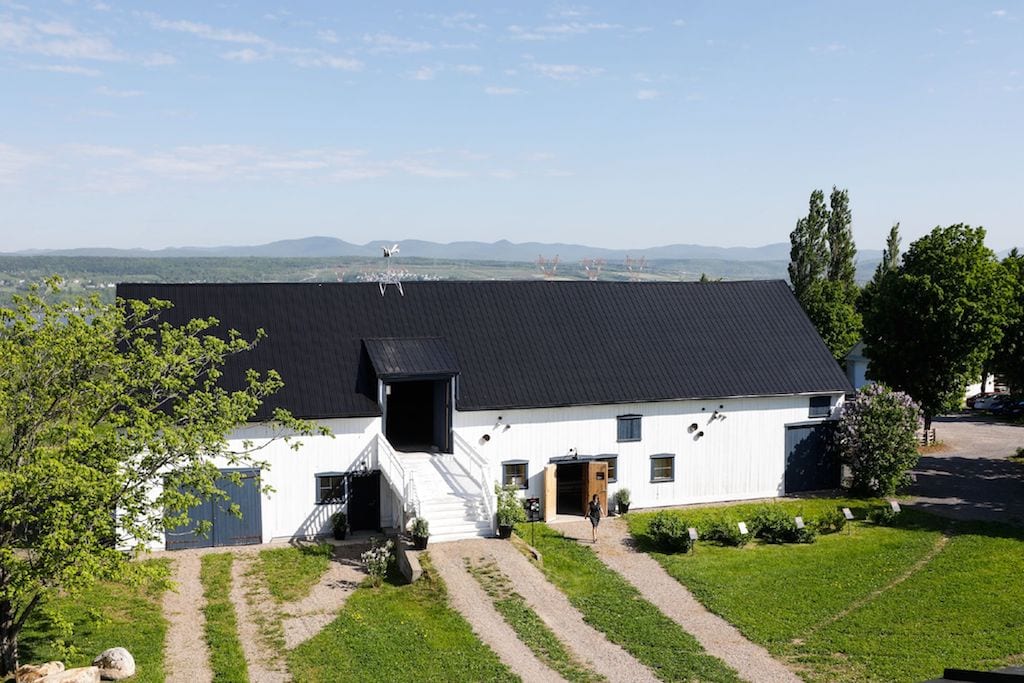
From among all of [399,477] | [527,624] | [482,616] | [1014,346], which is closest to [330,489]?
[399,477]

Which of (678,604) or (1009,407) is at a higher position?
(1009,407)

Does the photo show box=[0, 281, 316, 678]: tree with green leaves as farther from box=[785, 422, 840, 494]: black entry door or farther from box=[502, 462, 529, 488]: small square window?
box=[785, 422, 840, 494]: black entry door

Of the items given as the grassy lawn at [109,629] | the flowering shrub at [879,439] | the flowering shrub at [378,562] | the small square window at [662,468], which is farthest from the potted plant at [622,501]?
the grassy lawn at [109,629]

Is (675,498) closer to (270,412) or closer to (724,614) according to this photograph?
(724,614)

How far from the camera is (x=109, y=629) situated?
22516mm

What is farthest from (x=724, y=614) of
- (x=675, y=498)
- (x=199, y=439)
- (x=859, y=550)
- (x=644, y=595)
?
(x=199, y=439)

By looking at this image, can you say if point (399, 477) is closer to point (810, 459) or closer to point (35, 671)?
point (35, 671)

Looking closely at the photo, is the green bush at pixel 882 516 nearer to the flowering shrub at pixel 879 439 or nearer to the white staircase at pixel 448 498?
the flowering shrub at pixel 879 439

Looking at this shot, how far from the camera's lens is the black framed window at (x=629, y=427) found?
109 feet

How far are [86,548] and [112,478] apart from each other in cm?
139

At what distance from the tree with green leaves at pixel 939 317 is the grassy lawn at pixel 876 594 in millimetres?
10766

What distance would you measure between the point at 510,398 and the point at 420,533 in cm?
649

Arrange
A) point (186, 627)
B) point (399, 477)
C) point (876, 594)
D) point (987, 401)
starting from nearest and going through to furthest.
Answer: point (186, 627)
point (876, 594)
point (399, 477)
point (987, 401)

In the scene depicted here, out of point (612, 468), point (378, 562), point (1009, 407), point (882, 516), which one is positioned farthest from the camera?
point (1009, 407)
